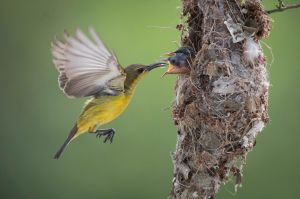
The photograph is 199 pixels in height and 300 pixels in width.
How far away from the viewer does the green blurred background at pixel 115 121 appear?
7.13m

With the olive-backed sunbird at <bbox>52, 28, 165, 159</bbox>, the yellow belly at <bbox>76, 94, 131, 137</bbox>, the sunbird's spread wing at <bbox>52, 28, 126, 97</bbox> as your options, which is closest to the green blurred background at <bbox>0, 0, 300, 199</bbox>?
the yellow belly at <bbox>76, 94, 131, 137</bbox>

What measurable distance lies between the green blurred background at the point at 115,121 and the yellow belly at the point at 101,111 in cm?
183

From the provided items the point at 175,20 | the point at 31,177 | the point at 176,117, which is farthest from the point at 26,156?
the point at 176,117

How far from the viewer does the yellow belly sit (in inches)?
191

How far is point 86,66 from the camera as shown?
450 centimetres

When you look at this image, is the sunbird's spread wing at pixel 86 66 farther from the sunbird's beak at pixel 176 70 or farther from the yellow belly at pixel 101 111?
the sunbird's beak at pixel 176 70

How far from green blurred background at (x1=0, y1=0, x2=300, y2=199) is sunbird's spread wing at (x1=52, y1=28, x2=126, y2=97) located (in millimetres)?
2256

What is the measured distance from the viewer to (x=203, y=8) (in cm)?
481

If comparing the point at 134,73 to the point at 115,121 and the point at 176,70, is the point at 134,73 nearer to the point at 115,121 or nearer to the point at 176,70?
the point at 176,70

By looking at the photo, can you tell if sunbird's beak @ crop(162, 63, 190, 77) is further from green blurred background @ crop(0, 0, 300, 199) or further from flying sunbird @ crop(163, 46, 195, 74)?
green blurred background @ crop(0, 0, 300, 199)

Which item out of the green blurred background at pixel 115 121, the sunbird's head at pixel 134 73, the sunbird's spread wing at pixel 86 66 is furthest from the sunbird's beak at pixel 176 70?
the green blurred background at pixel 115 121

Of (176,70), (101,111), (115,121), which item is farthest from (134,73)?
(115,121)

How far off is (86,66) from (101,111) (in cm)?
55

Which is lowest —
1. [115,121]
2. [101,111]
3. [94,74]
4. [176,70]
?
[115,121]
